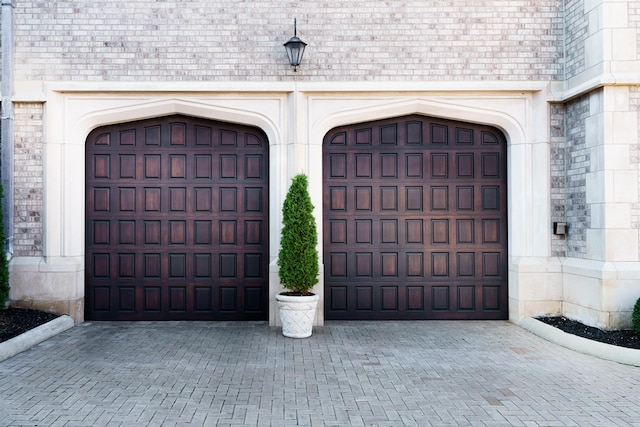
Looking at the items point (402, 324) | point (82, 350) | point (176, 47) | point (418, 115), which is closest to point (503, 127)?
point (418, 115)

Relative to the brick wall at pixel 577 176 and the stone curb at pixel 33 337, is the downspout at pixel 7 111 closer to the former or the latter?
the stone curb at pixel 33 337

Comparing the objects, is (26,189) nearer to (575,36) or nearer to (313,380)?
(313,380)

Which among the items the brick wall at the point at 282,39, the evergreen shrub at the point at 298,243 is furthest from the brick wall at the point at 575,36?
the evergreen shrub at the point at 298,243

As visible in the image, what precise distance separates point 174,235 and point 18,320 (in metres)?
2.47

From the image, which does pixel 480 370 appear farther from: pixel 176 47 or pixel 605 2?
pixel 176 47

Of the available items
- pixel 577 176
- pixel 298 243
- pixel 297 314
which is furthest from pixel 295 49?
pixel 577 176

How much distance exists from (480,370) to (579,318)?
2.72 meters

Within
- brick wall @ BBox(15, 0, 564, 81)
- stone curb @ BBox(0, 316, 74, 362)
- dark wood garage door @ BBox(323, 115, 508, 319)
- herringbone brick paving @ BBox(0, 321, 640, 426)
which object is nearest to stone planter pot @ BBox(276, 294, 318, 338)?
herringbone brick paving @ BBox(0, 321, 640, 426)

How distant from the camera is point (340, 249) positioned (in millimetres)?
8578

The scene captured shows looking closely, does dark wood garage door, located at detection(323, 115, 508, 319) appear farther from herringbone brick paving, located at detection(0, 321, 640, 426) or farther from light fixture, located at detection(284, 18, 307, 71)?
light fixture, located at detection(284, 18, 307, 71)

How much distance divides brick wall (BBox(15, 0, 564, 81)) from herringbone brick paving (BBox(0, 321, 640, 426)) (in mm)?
Answer: 3955

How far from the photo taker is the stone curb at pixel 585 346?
20.2ft

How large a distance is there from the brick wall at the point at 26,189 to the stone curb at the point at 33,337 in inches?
46.6

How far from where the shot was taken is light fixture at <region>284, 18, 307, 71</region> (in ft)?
25.7
